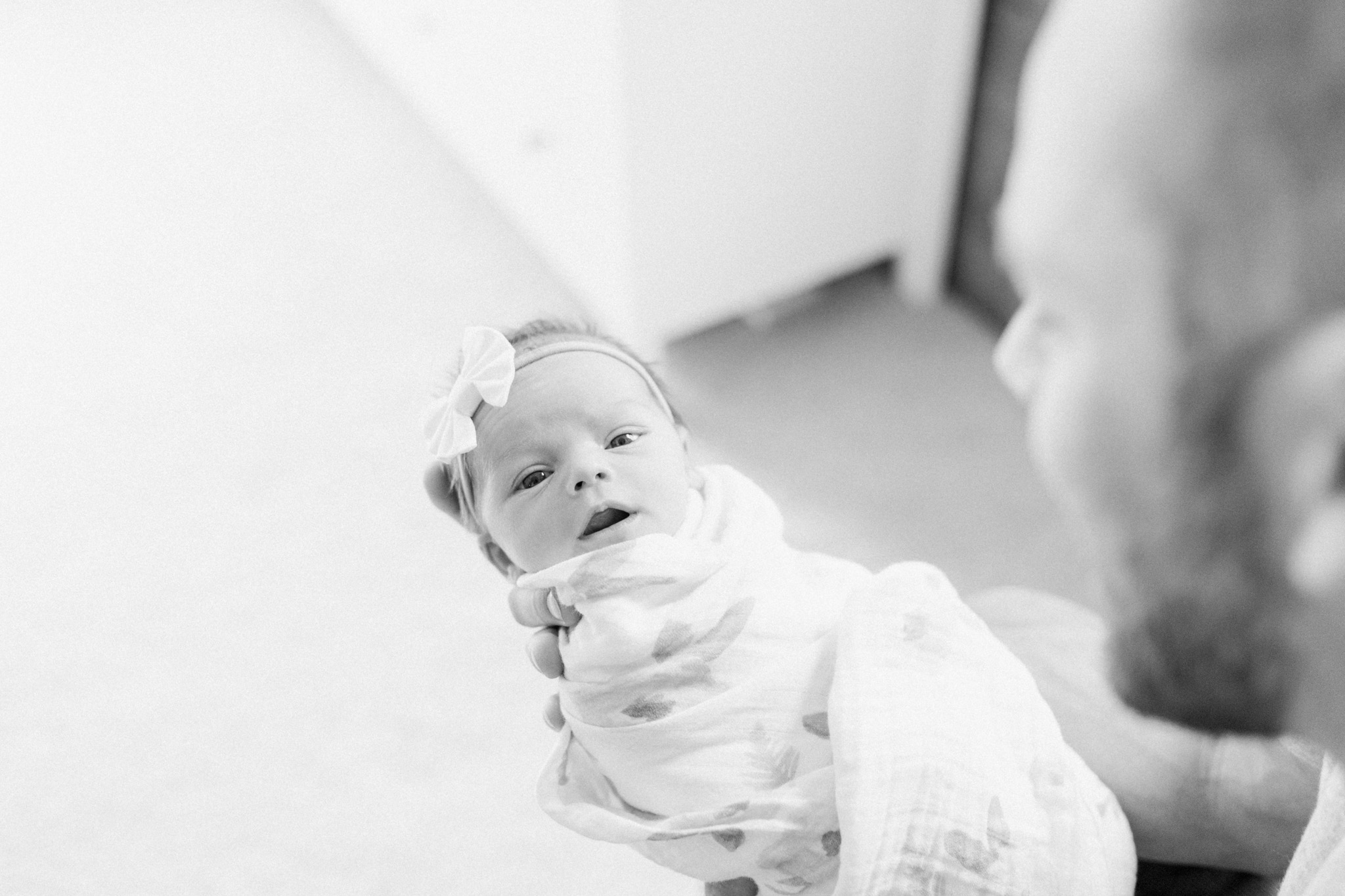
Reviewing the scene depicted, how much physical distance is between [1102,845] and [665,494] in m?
0.38

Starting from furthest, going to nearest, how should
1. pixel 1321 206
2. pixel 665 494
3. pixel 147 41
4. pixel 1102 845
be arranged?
pixel 147 41
pixel 665 494
pixel 1102 845
pixel 1321 206

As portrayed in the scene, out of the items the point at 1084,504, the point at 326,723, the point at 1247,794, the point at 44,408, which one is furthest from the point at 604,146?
the point at 1084,504

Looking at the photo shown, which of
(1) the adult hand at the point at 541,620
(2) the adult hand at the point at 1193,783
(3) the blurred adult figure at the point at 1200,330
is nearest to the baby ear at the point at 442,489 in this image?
(1) the adult hand at the point at 541,620

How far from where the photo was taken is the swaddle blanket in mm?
752

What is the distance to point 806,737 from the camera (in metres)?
0.83

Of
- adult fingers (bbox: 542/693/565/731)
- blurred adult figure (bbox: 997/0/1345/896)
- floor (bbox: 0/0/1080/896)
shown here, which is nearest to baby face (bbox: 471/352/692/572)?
adult fingers (bbox: 542/693/565/731)

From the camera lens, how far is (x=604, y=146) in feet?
5.48

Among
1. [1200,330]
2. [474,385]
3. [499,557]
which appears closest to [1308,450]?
[1200,330]

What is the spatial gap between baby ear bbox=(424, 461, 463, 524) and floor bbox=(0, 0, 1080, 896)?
2.26 feet

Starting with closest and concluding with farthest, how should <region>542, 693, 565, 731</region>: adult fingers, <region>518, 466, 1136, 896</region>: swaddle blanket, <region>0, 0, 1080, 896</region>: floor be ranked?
<region>518, 466, 1136, 896</region>: swaddle blanket, <region>542, 693, 565, 731</region>: adult fingers, <region>0, 0, 1080, 896</region>: floor

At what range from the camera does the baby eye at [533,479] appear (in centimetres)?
90

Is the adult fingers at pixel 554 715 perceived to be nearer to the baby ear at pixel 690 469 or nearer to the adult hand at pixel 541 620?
the adult hand at pixel 541 620

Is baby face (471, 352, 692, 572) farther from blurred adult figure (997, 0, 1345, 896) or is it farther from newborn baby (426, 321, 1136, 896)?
blurred adult figure (997, 0, 1345, 896)

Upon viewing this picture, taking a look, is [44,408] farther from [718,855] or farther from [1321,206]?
[1321,206]
